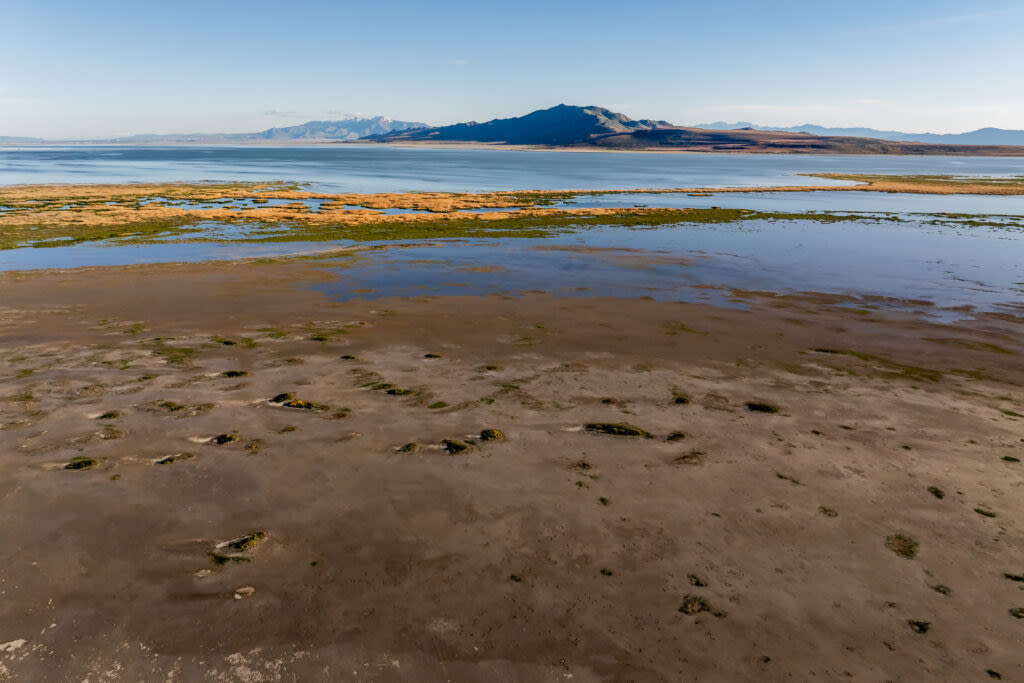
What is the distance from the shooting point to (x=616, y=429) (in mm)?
12922

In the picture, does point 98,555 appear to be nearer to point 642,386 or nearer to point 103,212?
point 642,386

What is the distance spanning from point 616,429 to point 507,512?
164 inches

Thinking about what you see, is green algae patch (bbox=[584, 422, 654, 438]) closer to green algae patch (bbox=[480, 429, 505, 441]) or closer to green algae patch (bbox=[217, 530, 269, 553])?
green algae patch (bbox=[480, 429, 505, 441])

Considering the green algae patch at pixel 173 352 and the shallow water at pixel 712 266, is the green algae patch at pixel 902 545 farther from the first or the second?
the green algae patch at pixel 173 352

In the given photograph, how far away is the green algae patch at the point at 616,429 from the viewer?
1280 cm

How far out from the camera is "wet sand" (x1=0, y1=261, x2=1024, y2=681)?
23.1 feet

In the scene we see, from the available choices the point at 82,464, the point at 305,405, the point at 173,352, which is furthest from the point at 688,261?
the point at 82,464

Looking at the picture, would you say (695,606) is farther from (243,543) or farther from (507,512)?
(243,543)

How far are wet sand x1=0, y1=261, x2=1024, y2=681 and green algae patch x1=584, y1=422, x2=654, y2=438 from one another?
231 mm

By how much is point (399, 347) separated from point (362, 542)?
1038 centimetres

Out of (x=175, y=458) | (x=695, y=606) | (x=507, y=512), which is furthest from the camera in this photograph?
(x=175, y=458)

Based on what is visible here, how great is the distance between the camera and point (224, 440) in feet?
39.6

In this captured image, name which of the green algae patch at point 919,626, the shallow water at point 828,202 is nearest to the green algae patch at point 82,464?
the green algae patch at point 919,626

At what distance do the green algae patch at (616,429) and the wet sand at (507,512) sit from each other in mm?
231
